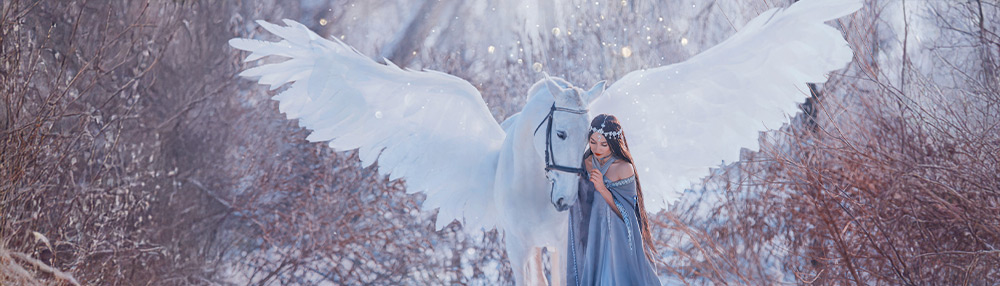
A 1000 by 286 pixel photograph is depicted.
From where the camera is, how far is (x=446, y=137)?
3.68m

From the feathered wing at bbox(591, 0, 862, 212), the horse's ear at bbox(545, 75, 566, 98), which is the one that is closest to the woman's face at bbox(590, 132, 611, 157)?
the horse's ear at bbox(545, 75, 566, 98)

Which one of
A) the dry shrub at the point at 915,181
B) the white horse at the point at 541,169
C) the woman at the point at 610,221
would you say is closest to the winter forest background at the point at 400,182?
the dry shrub at the point at 915,181

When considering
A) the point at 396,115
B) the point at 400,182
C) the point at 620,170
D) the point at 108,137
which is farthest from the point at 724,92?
the point at 108,137

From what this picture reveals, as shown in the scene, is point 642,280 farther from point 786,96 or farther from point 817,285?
point 817,285

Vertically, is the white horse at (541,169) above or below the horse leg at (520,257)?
above

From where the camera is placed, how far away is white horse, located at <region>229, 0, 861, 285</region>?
3.28m

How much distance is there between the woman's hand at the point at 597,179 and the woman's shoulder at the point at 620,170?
2.2 inches

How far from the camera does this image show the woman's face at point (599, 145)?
305 centimetres

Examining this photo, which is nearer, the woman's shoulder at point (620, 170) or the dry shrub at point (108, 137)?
the woman's shoulder at point (620, 170)

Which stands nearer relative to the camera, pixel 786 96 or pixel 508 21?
pixel 786 96

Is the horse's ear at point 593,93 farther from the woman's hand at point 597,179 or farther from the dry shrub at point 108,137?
the dry shrub at point 108,137

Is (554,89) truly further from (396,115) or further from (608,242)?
(396,115)

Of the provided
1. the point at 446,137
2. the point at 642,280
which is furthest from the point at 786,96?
the point at 446,137

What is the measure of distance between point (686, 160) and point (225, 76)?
15.2 ft
